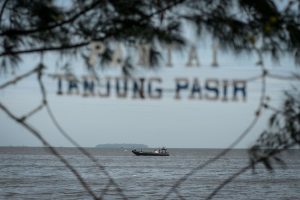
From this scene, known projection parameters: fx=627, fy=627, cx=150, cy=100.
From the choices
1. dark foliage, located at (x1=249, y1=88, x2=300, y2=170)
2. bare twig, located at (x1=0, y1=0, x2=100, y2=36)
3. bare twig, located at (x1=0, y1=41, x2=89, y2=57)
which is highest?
bare twig, located at (x1=0, y1=0, x2=100, y2=36)

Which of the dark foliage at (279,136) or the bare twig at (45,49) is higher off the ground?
the bare twig at (45,49)

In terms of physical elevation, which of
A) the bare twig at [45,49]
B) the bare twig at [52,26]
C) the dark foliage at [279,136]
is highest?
the bare twig at [52,26]

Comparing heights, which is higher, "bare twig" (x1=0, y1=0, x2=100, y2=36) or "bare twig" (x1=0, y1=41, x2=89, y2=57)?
"bare twig" (x1=0, y1=0, x2=100, y2=36)

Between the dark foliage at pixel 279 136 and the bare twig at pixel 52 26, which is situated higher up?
the bare twig at pixel 52 26

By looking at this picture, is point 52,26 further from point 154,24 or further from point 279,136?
point 279,136

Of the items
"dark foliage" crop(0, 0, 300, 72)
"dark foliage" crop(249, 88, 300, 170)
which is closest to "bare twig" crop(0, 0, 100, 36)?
"dark foliage" crop(0, 0, 300, 72)

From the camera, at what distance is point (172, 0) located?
14.1 ft

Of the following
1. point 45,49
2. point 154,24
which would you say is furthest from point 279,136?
point 45,49

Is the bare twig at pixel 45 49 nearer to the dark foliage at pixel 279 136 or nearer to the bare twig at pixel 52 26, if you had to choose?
the bare twig at pixel 52 26

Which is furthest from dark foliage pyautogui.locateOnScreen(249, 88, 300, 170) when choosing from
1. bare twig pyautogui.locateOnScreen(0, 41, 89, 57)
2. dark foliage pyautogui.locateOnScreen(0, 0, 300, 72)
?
bare twig pyautogui.locateOnScreen(0, 41, 89, 57)

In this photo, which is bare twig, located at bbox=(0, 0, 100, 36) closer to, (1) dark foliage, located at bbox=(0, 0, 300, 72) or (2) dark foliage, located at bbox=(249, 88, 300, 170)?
(1) dark foliage, located at bbox=(0, 0, 300, 72)

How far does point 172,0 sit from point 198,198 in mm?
29190

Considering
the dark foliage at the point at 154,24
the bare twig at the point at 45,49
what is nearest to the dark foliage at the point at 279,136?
the dark foliage at the point at 154,24

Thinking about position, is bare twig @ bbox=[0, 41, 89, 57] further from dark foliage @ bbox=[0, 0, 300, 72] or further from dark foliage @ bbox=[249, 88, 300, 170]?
dark foliage @ bbox=[249, 88, 300, 170]
